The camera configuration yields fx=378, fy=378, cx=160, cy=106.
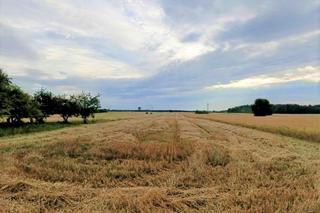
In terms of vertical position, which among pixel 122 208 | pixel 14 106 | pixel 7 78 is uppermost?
pixel 7 78

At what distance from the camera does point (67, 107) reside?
70062 millimetres

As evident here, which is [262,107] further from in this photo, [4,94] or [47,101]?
[4,94]

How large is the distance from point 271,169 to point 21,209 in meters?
8.16

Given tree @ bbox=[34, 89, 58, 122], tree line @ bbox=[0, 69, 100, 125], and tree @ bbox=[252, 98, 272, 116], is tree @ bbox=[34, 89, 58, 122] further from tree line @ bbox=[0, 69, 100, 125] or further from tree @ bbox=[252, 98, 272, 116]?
tree @ bbox=[252, 98, 272, 116]

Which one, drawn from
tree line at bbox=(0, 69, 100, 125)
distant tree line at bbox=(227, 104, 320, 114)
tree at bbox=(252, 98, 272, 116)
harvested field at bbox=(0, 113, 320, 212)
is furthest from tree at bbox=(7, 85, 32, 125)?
distant tree line at bbox=(227, 104, 320, 114)

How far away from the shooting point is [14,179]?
10.3 m

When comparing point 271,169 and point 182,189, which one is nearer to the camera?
point 182,189

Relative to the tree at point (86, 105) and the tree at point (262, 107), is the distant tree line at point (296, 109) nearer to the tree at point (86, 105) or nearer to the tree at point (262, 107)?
the tree at point (262, 107)

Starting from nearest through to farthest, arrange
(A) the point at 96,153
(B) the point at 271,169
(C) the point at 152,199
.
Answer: (C) the point at 152,199 < (B) the point at 271,169 < (A) the point at 96,153

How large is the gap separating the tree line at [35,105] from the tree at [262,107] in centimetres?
6587

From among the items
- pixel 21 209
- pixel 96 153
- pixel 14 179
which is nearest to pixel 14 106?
pixel 96 153

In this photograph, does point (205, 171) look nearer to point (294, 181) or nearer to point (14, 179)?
point (294, 181)

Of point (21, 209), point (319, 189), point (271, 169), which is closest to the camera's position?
point (21, 209)

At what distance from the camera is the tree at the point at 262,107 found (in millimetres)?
124319
